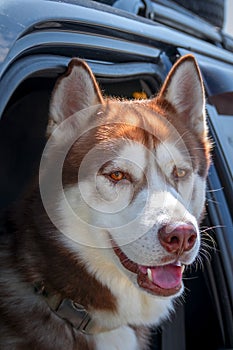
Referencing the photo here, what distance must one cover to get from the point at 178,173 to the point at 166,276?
50cm

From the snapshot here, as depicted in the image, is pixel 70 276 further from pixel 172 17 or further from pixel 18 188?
pixel 172 17

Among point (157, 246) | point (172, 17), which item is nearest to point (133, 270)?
point (157, 246)

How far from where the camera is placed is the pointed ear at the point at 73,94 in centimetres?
239

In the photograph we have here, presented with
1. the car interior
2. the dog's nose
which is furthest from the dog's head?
the car interior

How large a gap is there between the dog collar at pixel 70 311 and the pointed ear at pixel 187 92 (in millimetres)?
1017

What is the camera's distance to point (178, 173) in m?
2.74

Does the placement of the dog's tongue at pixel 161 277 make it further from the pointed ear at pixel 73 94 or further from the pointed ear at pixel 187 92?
the pointed ear at pixel 187 92

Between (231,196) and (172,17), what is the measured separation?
137cm

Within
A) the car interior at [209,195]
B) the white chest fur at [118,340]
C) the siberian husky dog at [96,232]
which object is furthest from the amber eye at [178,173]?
the white chest fur at [118,340]

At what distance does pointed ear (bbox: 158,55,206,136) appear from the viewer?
2791 millimetres

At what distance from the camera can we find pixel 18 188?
123 inches

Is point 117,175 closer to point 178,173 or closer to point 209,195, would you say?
point 178,173

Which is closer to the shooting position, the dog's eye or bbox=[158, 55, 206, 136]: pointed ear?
the dog's eye

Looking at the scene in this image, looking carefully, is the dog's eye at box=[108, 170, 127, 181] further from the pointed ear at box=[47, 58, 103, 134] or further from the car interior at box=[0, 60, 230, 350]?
the car interior at box=[0, 60, 230, 350]
